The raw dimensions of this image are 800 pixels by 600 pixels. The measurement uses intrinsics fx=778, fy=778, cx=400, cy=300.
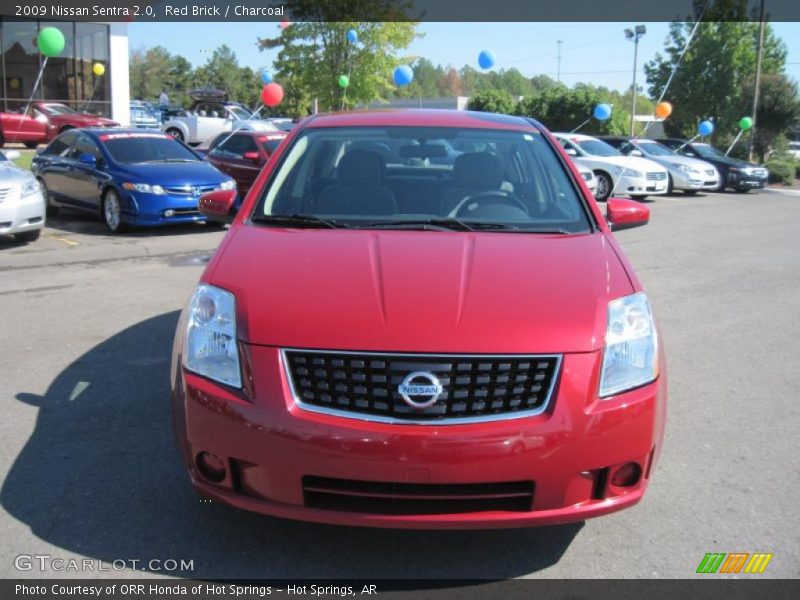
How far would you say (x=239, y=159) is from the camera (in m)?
14.7

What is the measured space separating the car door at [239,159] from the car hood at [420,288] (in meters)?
11.0

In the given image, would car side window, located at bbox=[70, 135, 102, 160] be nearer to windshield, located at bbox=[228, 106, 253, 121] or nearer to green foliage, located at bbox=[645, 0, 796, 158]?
windshield, located at bbox=[228, 106, 253, 121]

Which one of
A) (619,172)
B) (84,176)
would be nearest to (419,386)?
(84,176)

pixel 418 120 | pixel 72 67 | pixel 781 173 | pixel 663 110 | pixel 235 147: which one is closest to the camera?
pixel 418 120

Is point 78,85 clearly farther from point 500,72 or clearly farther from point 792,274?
point 500,72

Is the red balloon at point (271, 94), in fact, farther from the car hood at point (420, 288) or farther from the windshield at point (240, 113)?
the car hood at point (420, 288)

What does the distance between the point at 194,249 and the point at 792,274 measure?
7592 mm

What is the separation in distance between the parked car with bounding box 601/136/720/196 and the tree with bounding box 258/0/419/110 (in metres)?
13.4

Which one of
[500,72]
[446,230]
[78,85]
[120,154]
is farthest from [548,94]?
[500,72]

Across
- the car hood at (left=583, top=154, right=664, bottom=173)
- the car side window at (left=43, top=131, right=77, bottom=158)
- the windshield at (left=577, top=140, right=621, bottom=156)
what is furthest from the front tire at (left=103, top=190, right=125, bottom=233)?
the windshield at (left=577, top=140, right=621, bottom=156)

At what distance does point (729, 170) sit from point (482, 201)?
2090 centimetres

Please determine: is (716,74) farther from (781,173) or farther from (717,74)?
(781,173)

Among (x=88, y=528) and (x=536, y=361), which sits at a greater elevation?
(x=536, y=361)

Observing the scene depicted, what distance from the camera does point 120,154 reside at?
1214 centimetres
